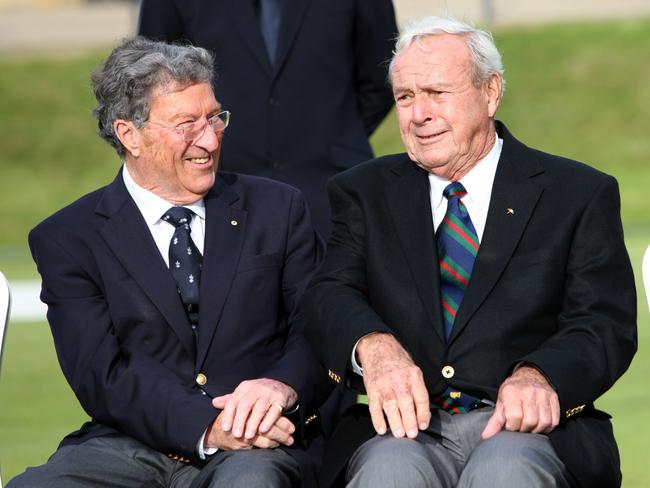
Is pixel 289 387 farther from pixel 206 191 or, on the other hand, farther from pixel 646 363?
pixel 646 363

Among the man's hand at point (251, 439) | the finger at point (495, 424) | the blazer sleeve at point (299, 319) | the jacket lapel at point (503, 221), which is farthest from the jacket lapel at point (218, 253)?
the finger at point (495, 424)

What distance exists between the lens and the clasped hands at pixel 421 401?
10.8 feet

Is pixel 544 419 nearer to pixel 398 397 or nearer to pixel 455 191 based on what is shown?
pixel 398 397

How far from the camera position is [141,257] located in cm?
379

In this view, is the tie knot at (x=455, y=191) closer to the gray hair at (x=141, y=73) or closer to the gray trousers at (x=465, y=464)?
the gray trousers at (x=465, y=464)

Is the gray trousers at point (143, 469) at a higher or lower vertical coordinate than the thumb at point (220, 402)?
lower

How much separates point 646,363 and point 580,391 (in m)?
3.82

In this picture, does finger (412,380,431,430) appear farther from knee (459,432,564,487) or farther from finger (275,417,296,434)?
finger (275,417,296,434)

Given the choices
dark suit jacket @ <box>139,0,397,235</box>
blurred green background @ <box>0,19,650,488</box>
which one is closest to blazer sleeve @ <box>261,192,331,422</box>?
dark suit jacket @ <box>139,0,397,235</box>

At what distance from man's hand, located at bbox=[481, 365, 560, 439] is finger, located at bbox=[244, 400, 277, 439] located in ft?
1.86

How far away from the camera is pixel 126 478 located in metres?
3.58

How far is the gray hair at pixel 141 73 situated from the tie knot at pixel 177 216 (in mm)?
253

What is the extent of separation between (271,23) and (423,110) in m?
1.50

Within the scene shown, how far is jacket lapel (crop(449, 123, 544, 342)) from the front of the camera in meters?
3.54
